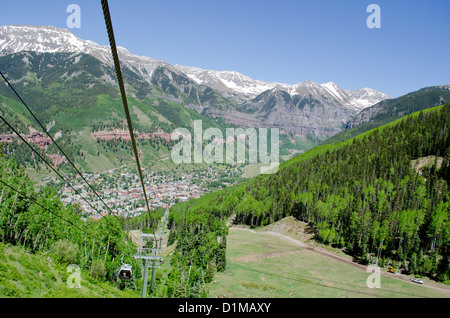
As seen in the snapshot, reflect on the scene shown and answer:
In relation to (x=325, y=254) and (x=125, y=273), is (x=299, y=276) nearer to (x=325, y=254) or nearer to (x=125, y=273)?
(x=325, y=254)

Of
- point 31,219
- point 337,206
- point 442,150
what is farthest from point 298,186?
point 31,219

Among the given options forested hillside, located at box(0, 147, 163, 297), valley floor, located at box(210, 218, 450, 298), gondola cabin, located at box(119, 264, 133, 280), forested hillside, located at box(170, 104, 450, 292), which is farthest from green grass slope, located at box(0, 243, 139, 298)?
forested hillside, located at box(170, 104, 450, 292)

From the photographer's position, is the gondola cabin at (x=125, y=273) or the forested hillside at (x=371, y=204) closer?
the gondola cabin at (x=125, y=273)

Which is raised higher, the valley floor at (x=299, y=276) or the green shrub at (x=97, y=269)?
the green shrub at (x=97, y=269)

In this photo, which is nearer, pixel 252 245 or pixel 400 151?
pixel 252 245

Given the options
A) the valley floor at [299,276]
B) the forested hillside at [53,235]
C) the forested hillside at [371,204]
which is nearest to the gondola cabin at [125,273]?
the forested hillside at [53,235]

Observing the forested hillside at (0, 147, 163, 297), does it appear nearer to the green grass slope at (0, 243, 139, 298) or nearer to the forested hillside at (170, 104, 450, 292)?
the green grass slope at (0, 243, 139, 298)

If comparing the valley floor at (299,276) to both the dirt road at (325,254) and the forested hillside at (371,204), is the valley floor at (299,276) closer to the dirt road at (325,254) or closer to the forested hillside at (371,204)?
the dirt road at (325,254)
